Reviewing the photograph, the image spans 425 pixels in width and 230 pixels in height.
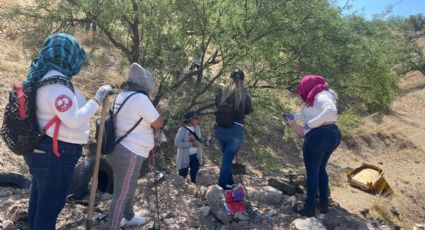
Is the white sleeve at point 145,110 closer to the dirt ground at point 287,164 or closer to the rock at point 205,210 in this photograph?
the dirt ground at point 287,164

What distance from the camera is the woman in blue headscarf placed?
326 centimetres

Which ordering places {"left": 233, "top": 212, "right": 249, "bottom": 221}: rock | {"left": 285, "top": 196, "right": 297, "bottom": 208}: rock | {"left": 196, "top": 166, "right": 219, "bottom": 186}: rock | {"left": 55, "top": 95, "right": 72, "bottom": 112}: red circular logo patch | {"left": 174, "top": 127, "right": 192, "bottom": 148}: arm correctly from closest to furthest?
{"left": 55, "top": 95, "right": 72, "bottom": 112}: red circular logo patch < {"left": 233, "top": 212, "right": 249, "bottom": 221}: rock < {"left": 285, "top": 196, "right": 297, "bottom": 208}: rock < {"left": 174, "top": 127, "right": 192, "bottom": 148}: arm < {"left": 196, "top": 166, "right": 219, "bottom": 186}: rock

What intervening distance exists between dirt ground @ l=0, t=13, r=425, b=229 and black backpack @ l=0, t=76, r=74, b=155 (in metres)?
1.65

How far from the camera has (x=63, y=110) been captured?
3229 millimetres

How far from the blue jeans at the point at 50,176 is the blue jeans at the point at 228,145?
248cm

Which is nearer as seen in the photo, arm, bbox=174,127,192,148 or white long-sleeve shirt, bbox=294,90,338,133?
white long-sleeve shirt, bbox=294,90,338,133

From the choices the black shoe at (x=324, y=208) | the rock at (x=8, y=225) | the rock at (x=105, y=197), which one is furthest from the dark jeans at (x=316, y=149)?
the rock at (x=8, y=225)

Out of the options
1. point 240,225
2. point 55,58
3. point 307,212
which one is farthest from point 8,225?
point 307,212

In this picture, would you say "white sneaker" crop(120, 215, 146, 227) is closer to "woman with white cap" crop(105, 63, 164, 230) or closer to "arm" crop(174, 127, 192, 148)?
"woman with white cap" crop(105, 63, 164, 230)

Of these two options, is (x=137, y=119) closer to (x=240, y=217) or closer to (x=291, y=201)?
(x=240, y=217)

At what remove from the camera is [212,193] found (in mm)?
5453

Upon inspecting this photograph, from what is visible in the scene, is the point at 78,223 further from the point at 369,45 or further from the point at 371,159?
the point at 371,159

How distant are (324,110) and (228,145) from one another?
1.34 meters

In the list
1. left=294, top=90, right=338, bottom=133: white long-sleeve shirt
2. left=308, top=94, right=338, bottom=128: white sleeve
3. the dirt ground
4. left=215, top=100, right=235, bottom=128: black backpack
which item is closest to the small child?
the dirt ground
